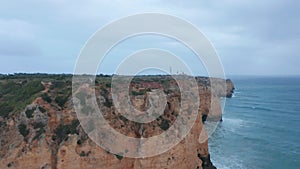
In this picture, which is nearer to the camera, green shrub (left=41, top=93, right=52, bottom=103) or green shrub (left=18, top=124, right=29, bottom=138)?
green shrub (left=18, top=124, right=29, bottom=138)

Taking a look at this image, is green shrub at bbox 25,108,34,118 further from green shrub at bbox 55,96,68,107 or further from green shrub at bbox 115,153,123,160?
green shrub at bbox 115,153,123,160

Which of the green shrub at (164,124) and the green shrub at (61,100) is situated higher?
the green shrub at (61,100)

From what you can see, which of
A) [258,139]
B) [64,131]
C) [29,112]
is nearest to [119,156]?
[64,131]

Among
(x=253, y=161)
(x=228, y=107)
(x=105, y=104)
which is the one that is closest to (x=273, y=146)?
(x=253, y=161)

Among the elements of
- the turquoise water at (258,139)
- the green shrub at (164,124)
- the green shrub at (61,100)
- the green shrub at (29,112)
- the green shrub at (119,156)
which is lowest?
the turquoise water at (258,139)

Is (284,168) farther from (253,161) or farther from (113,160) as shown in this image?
(113,160)

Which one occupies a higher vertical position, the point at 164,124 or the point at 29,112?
the point at 29,112

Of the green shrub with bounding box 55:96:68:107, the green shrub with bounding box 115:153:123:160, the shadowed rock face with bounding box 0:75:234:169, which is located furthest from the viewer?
the green shrub with bounding box 55:96:68:107

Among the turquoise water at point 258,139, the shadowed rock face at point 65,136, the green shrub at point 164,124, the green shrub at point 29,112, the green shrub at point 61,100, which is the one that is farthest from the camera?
the turquoise water at point 258,139

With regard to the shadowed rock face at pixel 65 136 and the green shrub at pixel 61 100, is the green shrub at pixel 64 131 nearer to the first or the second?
the shadowed rock face at pixel 65 136

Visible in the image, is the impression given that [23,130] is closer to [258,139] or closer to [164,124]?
[164,124]

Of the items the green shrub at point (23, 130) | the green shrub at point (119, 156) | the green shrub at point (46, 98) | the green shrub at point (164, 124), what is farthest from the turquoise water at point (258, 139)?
the green shrub at point (23, 130)

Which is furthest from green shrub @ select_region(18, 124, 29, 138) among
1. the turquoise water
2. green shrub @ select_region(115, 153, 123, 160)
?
the turquoise water
